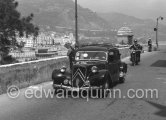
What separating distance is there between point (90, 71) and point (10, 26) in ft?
151

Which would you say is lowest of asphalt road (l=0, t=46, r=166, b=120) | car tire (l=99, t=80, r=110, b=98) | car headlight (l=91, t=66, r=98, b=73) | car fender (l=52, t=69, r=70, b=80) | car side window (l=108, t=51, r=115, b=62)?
asphalt road (l=0, t=46, r=166, b=120)

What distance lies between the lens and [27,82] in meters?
13.7

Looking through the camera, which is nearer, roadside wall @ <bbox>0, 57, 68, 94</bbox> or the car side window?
roadside wall @ <bbox>0, 57, 68, 94</bbox>

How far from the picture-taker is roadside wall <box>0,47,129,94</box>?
40.3 feet

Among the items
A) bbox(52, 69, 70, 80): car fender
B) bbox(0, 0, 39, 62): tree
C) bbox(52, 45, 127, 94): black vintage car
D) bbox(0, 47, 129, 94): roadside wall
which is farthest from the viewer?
bbox(0, 0, 39, 62): tree

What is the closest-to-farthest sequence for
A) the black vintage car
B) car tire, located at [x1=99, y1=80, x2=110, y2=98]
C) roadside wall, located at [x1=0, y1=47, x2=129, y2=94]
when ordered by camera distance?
the black vintage car, car tire, located at [x1=99, y1=80, x2=110, y2=98], roadside wall, located at [x1=0, y1=47, x2=129, y2=94]

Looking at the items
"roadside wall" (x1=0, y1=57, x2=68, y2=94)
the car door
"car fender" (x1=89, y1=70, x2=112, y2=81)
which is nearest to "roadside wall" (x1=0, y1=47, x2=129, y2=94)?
"roadside wall" (x1=0, y1=57, x2=68, y2=94)

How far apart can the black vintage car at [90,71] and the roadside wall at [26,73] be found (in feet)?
5.83

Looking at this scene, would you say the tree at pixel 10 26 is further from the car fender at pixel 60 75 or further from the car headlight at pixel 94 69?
the car headlight at pixel 94 69

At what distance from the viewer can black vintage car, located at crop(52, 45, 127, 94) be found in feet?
36.7

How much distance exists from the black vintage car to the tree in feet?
124

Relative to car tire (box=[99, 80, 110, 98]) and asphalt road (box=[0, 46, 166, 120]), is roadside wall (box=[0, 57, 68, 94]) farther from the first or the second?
car tire (box=[99, 80, 110, 98])

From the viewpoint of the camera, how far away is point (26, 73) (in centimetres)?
1373

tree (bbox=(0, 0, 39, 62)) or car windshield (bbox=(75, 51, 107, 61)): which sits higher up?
tree (bbox=(0, 0, 39, 62))
